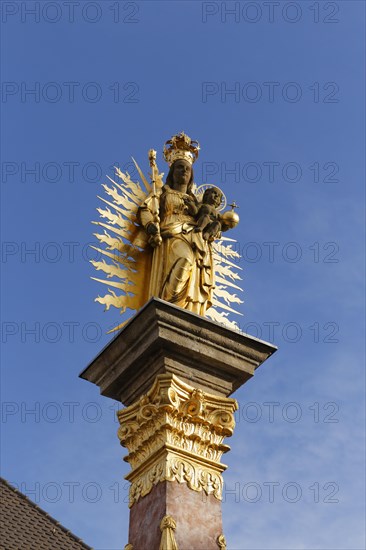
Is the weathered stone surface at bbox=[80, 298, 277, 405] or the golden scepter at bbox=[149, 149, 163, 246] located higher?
the golden scepter at bbox=[149, 149, 163, 246]

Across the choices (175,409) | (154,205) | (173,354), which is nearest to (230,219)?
(154,205)

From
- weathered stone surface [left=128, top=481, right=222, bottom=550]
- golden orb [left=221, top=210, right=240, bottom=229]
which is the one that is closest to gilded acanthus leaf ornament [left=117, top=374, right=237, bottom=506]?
weathered stone surface [left=128, top=481, right=222, bottom=550]

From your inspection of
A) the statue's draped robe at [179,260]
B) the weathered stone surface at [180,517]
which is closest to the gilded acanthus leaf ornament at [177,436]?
the weathered stone surface at [180,517]

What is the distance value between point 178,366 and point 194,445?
0.92m

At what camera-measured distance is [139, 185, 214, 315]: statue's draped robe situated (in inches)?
505

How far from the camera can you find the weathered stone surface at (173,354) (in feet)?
39.5

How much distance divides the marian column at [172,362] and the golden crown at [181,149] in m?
0.64

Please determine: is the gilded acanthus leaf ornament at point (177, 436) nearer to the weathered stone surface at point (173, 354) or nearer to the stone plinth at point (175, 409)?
the stone plinth at point (175, 409)

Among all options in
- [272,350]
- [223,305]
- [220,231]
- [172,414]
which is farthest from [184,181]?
[172,414]

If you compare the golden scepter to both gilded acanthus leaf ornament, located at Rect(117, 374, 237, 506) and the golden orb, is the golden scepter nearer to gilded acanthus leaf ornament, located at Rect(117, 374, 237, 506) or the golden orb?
the golden orb

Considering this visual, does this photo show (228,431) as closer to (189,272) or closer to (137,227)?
(189,272)

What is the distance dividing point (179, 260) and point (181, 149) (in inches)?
86.8

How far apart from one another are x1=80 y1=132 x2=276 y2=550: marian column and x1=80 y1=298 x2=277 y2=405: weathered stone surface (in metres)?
0.01

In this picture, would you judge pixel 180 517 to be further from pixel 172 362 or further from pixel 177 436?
pixel 172 362
